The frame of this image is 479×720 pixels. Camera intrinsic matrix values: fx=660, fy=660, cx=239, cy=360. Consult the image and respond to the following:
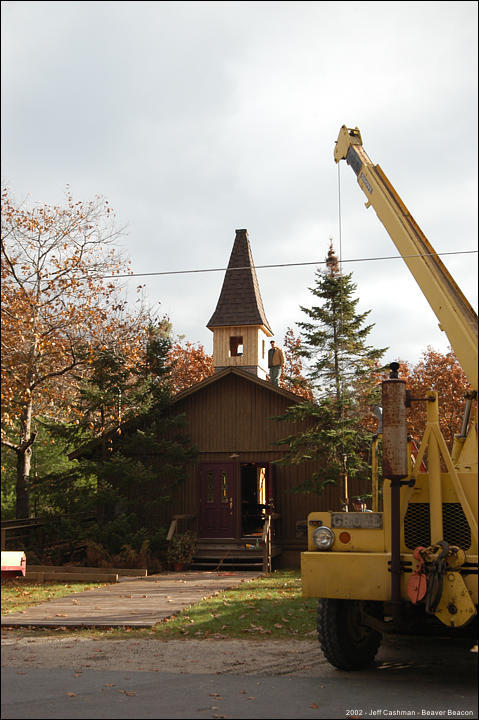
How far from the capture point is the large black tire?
641cm

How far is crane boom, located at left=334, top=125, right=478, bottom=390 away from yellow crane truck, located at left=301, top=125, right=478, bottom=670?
0.07 ft

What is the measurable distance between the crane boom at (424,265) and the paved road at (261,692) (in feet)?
9.08

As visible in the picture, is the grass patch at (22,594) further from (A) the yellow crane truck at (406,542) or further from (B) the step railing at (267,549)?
(B) the step railing at (267,549)

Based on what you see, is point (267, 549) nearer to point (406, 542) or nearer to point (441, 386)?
point (406, 542)

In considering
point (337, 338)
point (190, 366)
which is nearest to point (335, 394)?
point (337, 338)

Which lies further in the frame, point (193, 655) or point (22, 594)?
point (193, 655)

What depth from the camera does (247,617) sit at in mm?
9523

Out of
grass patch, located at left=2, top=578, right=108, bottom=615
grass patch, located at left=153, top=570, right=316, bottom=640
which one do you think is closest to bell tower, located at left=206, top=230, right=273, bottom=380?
grass patch, located at left=153, top=570, right=316, bottom=640

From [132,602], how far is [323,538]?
489 centimetres

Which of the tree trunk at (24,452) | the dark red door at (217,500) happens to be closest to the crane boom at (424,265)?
the tree trunk at (24,452)

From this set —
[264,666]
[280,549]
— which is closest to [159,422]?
[280,549]

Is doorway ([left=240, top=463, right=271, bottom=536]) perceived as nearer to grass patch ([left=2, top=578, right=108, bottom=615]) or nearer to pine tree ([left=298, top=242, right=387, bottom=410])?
pine tree ([left=298, top=242, right=387, bottom=410])

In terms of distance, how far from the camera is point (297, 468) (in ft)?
61.2

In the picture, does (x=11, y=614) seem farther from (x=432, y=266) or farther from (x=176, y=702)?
(x=432, y=266)
